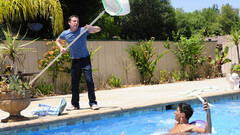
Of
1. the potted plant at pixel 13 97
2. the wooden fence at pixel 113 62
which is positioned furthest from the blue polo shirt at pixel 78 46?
the wooden fence at pixel 113 62

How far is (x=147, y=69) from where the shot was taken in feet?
38.0

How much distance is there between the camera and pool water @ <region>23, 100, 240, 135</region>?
15.3 ft

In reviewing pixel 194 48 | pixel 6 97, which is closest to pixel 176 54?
pixel 194 48

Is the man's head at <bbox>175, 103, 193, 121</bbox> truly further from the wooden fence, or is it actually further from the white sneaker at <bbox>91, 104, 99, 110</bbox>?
the wooden fence

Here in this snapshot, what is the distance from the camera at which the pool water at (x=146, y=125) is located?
15.3ft

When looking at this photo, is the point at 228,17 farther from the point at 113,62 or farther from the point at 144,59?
the point at 113,62

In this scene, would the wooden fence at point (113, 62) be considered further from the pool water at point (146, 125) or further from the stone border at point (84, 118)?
the pool water at point (146, 125)

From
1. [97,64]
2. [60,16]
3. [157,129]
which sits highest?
[60,16]

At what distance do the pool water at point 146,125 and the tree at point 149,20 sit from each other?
29.9m

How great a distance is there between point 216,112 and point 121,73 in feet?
18.3

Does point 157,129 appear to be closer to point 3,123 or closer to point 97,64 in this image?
point 3,123

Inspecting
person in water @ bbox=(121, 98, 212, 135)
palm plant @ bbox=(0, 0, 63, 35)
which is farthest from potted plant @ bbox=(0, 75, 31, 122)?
palm plant @ bbox=(0, 0, 63, 35)

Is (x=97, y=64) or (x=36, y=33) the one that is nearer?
(x=97, y=64)

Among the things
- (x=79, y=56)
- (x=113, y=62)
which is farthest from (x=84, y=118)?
(x=113, y=62)
